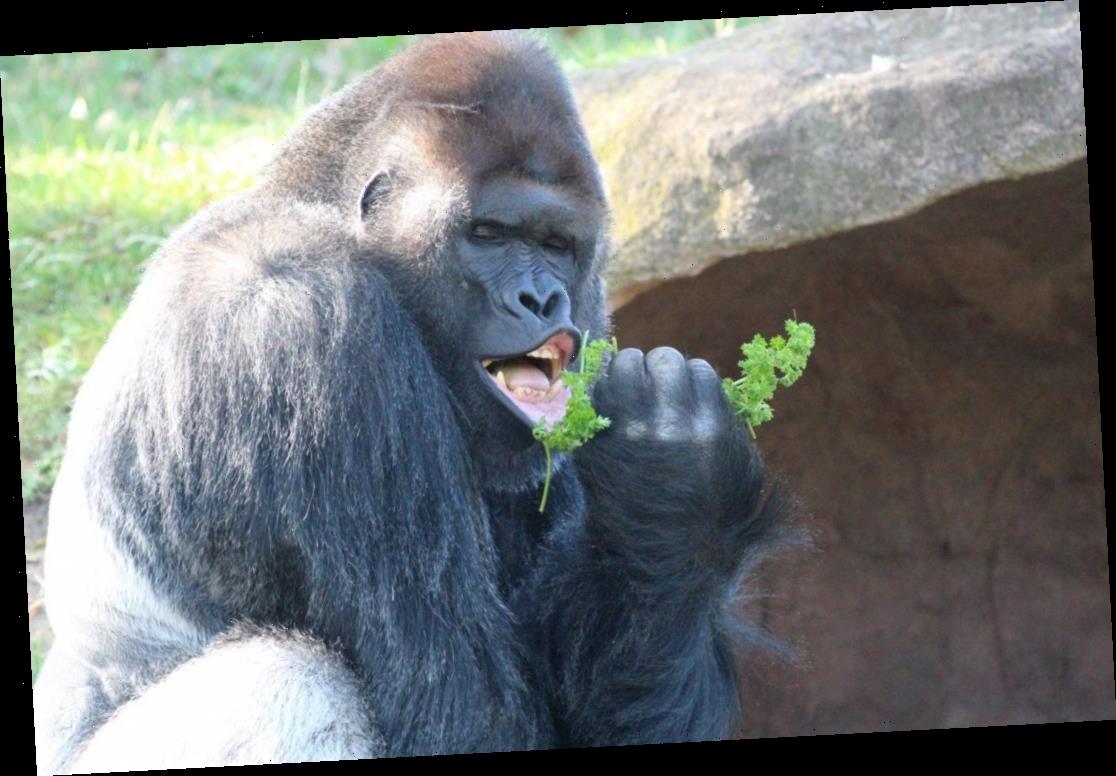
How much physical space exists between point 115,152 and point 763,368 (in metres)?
3.76

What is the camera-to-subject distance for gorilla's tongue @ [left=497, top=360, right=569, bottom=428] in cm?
309

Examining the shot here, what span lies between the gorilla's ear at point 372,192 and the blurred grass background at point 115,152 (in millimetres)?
1430

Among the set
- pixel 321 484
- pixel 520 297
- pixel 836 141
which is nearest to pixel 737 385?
pixel 520 297

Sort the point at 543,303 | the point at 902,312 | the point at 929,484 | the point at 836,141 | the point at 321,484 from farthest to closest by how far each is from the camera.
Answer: the point at 929,484, the point at 902,312, the point at 836,141, the point at 543,303, the point at 321,484

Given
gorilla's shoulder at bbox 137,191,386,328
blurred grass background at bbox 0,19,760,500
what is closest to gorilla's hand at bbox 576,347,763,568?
gorilla's shoulder at bbox 137,191,386,328

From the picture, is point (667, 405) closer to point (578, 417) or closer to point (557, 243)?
point (578, 417)

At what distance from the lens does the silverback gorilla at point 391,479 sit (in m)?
2.94

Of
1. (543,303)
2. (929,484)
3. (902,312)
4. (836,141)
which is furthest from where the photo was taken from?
(929,484)

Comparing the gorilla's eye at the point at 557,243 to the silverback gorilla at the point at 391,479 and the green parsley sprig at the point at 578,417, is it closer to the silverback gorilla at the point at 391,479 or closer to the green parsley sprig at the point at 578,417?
the silverback gorilla at the point at 391,479

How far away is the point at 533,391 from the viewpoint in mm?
3150

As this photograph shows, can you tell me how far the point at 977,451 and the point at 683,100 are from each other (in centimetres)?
176

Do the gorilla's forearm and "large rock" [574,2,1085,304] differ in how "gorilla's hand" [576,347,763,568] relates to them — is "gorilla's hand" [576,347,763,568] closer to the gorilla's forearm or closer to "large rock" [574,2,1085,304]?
the gorilla's forearm

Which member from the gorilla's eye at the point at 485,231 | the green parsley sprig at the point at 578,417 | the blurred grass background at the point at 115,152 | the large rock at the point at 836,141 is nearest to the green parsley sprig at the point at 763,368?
the green parsley sprig at the point at 578,417

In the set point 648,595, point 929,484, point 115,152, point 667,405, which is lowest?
point 929,484
